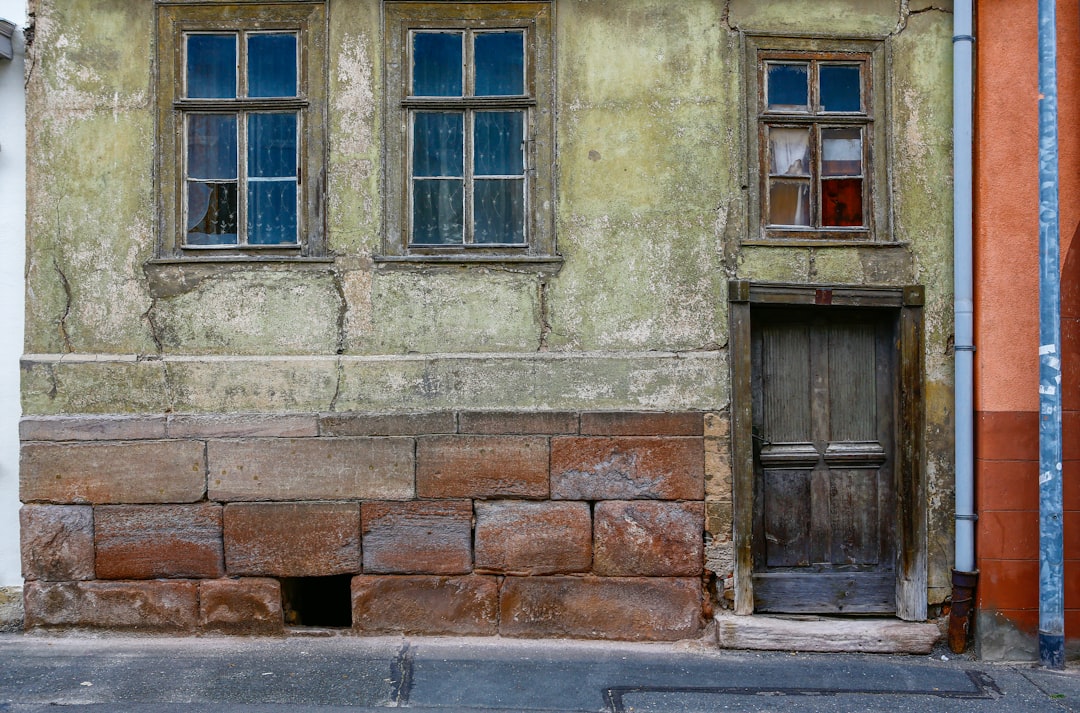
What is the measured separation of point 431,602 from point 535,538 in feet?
2.54

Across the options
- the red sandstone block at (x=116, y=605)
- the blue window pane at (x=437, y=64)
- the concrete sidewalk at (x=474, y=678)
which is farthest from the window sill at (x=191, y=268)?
the concrete sidewalk at (x=474, y=678)

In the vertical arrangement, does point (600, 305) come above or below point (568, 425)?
above

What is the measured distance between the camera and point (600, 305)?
5875 millimetres

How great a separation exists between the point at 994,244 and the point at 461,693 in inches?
163

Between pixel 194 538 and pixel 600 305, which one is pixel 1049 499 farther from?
pixel 194 538

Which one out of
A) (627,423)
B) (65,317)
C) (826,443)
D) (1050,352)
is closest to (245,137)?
(65,317)

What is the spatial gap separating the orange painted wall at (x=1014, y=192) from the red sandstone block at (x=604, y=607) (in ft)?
7.37

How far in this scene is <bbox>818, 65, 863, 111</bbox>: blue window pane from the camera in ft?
19.7

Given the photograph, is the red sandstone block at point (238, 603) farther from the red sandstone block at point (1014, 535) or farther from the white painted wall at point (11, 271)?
the red sandstone block at point (1014, 535)

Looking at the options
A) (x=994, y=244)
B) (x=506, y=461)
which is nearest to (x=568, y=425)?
(x=506, y=461)

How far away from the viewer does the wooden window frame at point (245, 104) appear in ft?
19.5

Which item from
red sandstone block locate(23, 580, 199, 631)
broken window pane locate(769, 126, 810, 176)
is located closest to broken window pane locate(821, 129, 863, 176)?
broken window pane locate(769, 126, 810, 176)

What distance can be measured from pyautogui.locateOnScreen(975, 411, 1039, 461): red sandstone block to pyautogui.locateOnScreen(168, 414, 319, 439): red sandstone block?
4.16m

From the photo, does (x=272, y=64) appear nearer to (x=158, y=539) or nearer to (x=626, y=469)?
(x=158, y=539)
